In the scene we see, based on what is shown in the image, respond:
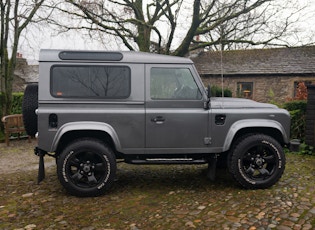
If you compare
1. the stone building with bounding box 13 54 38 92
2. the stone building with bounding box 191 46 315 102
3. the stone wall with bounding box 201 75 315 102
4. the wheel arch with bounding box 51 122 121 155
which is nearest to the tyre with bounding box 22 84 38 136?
the wheel arch with bounding box 51 122 121 155

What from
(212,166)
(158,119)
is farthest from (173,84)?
(212,166)

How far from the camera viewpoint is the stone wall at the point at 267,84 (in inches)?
782

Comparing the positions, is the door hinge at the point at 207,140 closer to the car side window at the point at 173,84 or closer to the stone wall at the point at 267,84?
the car side window at the point at 173,84

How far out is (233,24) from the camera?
13922 mm

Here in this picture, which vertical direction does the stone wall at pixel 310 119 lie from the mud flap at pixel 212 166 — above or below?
above

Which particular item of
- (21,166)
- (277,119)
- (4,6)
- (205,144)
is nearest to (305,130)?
(277,119)

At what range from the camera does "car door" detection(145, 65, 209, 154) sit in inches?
175

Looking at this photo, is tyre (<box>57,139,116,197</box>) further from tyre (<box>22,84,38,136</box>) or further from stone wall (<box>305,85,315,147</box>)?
stone wall (<box>305,85,315,147</box>)

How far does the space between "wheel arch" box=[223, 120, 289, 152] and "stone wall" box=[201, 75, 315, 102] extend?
15645 millimetres

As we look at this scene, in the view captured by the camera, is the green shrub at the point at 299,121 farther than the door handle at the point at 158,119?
Yes

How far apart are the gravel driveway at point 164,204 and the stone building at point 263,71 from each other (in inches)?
597

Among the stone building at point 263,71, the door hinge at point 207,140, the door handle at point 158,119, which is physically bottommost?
the door hinge at point 207,140

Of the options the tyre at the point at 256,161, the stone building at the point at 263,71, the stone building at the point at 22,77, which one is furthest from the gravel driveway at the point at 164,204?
the stone building at the point at 22,77

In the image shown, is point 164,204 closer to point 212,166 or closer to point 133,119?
point 212,166
